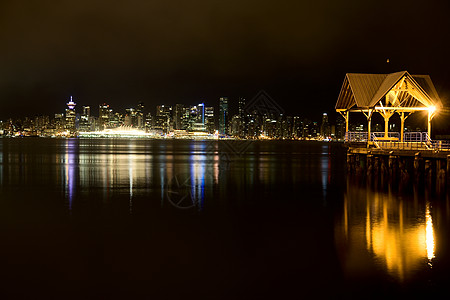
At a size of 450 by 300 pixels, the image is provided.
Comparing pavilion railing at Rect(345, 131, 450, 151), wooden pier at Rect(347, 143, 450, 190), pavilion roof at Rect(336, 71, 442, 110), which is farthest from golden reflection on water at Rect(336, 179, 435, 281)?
pavilion roof at Rect(336, 71, 442, 110)

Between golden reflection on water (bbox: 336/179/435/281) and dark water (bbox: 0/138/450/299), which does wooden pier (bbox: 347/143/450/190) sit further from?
golden reflection on water (bbox: 336/179/435/281)

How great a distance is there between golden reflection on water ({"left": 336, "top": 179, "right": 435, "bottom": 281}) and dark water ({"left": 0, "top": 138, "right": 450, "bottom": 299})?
0.15ft

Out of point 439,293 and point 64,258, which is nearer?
point 439,293

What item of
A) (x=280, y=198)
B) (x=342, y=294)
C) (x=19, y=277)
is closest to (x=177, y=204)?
(x=280, y=198)

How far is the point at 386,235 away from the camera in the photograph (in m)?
16.9

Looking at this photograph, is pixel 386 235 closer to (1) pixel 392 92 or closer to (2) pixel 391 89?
(2) pixel 391 89

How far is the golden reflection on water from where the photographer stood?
13.2 m

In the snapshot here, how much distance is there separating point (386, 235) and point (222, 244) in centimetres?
591

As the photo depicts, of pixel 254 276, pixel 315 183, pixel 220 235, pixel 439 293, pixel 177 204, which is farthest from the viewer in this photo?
pixel 315 183

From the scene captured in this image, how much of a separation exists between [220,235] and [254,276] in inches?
196

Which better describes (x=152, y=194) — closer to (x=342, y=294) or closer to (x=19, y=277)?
(x=19, y=277)

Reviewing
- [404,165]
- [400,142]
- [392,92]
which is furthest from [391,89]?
[404,165]

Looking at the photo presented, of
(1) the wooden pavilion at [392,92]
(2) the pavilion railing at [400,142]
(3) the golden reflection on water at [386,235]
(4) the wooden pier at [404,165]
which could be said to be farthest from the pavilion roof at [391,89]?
(3) the golden reflection on water at [386,235]

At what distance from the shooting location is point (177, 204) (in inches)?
965
